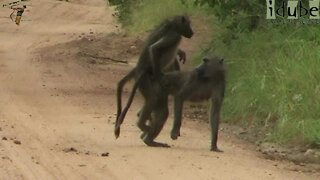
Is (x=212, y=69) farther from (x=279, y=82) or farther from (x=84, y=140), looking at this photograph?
(x=279, y=82)

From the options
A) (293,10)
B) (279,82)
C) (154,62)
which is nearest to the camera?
(154,62)

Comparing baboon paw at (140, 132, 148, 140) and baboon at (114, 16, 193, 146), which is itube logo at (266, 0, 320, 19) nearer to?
baboon at (114, 16, 193, 146)

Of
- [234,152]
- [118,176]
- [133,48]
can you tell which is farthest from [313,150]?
[133,48]

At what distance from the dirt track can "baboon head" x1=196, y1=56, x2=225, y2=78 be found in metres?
0.86

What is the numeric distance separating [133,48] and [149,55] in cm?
1063

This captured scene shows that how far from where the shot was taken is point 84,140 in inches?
369

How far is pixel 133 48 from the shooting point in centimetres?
1978

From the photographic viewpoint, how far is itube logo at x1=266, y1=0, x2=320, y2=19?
40.8ft

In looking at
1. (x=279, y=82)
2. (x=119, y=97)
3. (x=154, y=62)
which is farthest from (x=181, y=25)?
(x=279, y=82)

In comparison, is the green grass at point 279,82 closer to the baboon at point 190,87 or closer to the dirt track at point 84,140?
the dirt track at point 84,140

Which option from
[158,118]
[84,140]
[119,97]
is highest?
[119,97]

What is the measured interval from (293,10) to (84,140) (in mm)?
4894

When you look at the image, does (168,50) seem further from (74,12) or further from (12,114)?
(74,12)

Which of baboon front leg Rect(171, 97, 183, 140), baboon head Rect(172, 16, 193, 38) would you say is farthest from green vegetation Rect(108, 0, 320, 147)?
baboon head Rect(172, 16, 193, 38)
